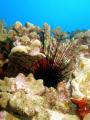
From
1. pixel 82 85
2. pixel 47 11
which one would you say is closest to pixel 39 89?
pixel 82 85

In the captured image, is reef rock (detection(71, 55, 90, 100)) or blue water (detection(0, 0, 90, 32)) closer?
reef rock (detection(71, 55, 90, 100))

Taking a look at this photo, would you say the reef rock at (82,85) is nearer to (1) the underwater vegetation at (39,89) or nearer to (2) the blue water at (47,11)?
(1) the underwater vegetation at (39,89)

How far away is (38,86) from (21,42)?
1.22 meters

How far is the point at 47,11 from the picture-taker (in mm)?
161625

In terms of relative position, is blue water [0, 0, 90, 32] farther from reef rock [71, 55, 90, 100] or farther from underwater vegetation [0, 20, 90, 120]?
reef rock [71, 55, 90, 100]

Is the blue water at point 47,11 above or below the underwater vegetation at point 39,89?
above

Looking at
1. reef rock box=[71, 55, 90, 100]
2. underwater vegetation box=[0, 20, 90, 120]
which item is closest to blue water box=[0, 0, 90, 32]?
underwater vegetation box=[0, 20, 90, 120]

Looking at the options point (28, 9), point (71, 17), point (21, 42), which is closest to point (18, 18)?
point (28, 9)

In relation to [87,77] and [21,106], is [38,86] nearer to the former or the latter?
[21,106]

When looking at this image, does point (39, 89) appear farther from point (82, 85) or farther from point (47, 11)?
point (47, 11)

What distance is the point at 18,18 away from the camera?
14550cm

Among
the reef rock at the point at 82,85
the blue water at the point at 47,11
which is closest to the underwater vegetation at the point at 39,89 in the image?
the reef rock at the point at 82,85

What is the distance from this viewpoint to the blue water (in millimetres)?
137750

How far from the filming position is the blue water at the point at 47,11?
13775 centimetres
